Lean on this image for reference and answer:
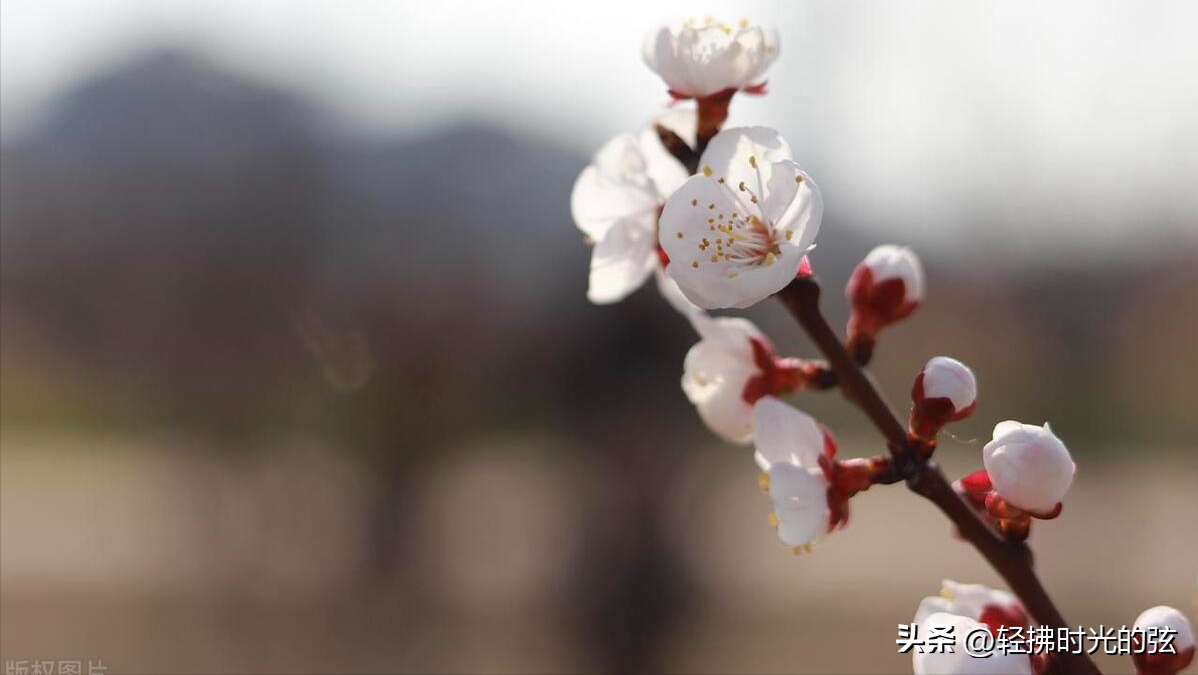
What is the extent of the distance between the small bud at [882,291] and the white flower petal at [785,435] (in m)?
0.11

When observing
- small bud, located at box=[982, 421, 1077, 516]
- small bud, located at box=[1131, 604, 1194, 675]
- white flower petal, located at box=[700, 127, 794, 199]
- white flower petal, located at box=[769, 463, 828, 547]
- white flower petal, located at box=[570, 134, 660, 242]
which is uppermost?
white flower petal, located at box=[700, 127, 794, 199]

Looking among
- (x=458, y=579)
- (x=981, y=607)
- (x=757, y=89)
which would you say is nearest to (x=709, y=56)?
(x=757, y=89)

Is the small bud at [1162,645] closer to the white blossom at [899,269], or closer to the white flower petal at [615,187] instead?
the white blossom at [899,269]

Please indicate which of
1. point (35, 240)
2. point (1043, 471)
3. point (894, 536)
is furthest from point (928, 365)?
point (894, 536)

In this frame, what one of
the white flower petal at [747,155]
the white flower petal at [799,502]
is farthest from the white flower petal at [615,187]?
the white flower petal at [799,502]

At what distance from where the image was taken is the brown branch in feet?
2.05

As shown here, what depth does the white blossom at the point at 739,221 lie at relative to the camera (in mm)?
622

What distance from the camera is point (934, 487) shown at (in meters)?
0.63

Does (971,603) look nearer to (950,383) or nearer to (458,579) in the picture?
(950,383)

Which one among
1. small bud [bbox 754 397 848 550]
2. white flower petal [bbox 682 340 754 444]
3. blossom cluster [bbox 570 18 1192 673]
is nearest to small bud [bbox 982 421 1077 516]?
blossom cluster [bbox 570 18 1192 673]

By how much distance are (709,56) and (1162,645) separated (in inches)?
17.8

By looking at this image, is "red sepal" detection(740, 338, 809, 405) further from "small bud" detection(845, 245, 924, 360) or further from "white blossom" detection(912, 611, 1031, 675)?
"white blossom" detection(912, 611, 1031, 675)

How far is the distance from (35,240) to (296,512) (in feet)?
8.36

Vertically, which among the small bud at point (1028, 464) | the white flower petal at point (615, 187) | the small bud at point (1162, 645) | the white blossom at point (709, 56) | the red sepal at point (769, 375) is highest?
the white blossom at point (709, 56)
